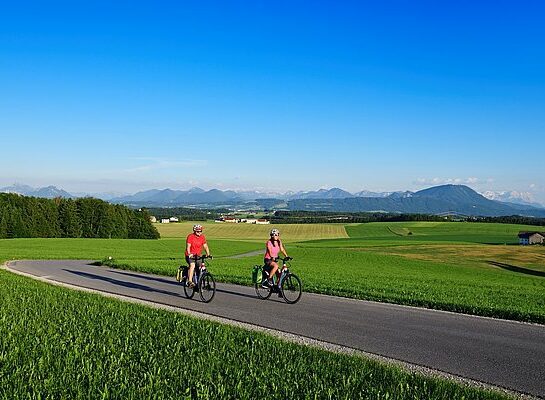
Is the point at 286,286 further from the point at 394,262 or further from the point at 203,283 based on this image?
the point at 394,262

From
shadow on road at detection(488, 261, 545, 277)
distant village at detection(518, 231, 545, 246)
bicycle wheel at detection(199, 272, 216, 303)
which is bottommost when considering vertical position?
shadow on road at detection(488, 261, 545, 277)

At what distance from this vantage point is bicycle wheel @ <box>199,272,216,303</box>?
50.9 feet

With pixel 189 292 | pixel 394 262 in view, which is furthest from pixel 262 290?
pixel 394 262

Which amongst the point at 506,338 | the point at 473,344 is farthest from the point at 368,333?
the point at 506,338

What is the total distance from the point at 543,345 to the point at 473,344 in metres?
1.36

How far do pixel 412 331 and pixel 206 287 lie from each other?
6842 millimetres

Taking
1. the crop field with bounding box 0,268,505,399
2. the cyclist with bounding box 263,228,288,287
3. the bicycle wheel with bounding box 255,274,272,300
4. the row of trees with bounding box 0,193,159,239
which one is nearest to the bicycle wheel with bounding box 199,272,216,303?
the bicycle wheel with bounding box 255,274,272,300

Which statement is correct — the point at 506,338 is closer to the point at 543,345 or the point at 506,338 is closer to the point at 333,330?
the point at 543,345

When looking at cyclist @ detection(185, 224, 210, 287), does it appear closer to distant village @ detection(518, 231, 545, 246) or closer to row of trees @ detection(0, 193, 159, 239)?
row of trees @ detection(0, 193, 159, 239)

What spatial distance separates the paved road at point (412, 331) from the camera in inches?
320

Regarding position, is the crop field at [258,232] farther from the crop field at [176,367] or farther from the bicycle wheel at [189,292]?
the crop field at [176,367]

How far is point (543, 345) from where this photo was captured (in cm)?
987

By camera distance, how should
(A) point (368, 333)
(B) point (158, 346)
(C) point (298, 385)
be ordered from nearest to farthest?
1. (C) point (298, 385)
2. (B) point (158, 346)
3. (A) point (368, 333)

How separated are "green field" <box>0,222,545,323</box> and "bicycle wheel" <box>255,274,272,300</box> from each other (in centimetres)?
270
